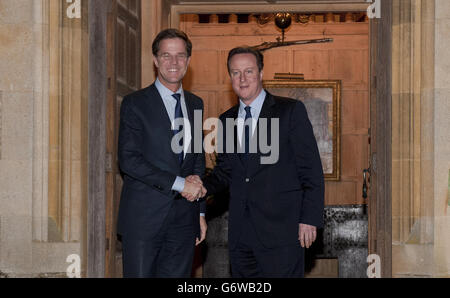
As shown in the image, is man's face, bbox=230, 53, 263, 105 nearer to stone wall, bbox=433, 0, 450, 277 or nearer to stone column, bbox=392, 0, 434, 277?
stone column, bbox=392, 0, 434, 277

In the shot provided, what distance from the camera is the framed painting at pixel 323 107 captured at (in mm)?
10250

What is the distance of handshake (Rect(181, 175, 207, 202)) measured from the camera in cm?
356

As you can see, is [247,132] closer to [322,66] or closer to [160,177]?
[160,177]

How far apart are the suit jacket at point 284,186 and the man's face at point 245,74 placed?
0.15 m

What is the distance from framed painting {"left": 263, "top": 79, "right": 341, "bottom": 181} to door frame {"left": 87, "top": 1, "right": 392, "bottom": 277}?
523cm

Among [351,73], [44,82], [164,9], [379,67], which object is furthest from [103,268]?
[351,73]

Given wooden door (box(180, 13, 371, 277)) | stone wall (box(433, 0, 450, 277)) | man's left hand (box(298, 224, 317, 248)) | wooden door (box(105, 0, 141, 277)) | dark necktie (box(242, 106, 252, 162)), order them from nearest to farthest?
1. man's left hand (box(298, 224, 317, 248))
2. dark necktie (box(242, 106, 252, 162))
3. stone wall (box(433, 0, 450, 277))
4. wooden door (box(105, 0, 141, 277))
5. wooden door (box(180, 13, 371, 277))

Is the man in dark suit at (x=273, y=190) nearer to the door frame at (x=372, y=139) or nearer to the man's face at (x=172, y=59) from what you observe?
the man's face at (x=172, y=59)

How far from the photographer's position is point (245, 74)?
11.7 feet

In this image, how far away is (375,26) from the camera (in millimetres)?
5008

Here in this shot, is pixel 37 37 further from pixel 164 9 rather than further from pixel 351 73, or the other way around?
pixel 351 73

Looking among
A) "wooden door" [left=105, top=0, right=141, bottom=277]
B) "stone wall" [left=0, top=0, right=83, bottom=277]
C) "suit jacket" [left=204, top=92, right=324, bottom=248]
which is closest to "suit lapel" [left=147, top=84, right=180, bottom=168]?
"suit jacket" [left=204, top=92, right=324, bottom=248]

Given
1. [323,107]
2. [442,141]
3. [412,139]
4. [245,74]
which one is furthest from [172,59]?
[323,107]

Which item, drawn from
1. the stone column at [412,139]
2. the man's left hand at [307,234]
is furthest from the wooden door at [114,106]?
the stone column at [412,139]
